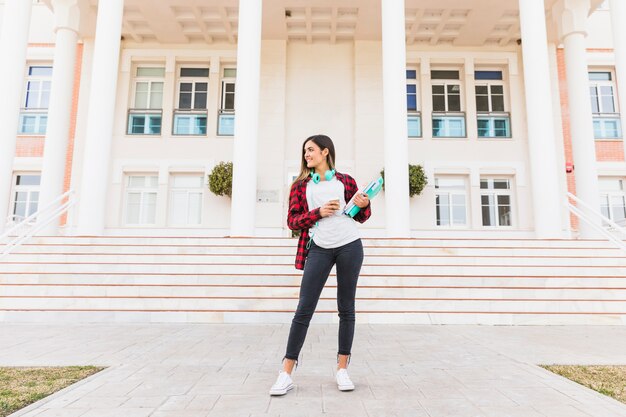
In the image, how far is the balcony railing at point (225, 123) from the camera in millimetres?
14562

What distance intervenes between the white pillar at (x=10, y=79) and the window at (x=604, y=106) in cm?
1927

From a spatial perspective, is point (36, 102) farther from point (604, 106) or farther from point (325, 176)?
point (604, 106)

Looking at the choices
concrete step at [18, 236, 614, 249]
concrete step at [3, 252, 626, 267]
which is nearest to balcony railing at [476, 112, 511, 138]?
concrete step at [18, 236, 614, 249]

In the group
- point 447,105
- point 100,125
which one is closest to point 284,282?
point 100,125

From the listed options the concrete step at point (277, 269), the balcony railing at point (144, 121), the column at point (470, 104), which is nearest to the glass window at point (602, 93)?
the column at point (470, 104)

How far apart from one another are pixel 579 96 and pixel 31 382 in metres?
15.4

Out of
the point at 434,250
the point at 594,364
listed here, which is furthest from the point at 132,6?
the point at 594,364

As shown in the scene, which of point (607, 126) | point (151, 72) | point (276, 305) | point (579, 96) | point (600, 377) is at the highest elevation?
point (151, 72)

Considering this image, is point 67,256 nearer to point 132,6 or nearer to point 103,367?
point 103,367

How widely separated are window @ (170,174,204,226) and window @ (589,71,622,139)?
15.3 m

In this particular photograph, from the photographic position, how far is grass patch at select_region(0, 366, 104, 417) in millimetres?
2508

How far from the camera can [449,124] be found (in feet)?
48.6

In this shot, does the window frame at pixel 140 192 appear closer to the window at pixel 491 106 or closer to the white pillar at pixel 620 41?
the window at pixel 491 106

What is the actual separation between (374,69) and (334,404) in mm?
13800
